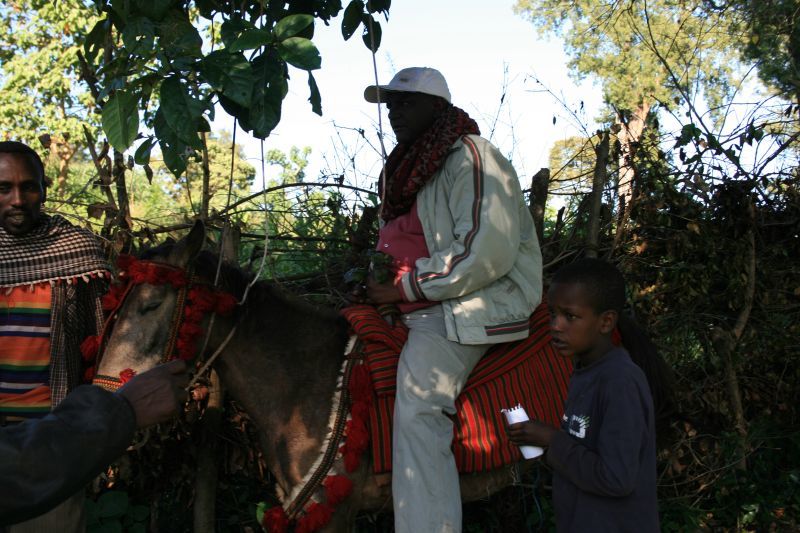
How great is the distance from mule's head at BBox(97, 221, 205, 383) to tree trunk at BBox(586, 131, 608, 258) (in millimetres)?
2998

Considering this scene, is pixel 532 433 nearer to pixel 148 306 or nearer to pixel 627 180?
pixel 148 306

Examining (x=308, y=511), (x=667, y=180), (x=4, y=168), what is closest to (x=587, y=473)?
(x=308, y=511)

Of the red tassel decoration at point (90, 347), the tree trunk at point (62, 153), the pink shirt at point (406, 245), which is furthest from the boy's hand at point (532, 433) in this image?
the tree trunk at point (62, 153)

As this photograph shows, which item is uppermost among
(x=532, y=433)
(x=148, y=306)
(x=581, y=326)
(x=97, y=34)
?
(x=97, y=34)

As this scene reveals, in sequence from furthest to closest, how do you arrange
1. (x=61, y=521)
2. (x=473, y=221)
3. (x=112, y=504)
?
(x=112, y=504) → (x=473, y=221) → (x=61, y=521)

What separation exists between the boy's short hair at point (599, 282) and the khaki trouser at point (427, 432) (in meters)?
0.88

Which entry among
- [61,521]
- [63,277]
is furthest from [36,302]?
[61,521]

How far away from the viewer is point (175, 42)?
267 centimetres

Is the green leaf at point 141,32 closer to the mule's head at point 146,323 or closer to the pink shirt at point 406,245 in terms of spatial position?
the mule's head at point 146,323

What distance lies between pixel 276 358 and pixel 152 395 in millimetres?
1640

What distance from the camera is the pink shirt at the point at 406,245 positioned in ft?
11.9

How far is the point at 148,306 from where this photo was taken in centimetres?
327

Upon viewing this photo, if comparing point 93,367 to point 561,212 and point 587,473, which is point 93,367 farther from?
point 561,212

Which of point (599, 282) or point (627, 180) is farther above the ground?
point (627, 180)
